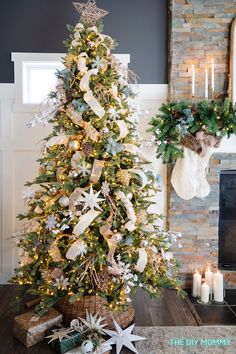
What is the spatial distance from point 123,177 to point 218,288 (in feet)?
4.91

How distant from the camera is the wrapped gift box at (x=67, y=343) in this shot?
6.11 ft

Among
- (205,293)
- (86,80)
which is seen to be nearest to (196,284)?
(205,293)

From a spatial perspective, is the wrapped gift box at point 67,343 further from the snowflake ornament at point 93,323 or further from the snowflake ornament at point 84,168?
the snowflake ornament at point 84,168

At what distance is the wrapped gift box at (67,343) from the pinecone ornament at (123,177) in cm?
99

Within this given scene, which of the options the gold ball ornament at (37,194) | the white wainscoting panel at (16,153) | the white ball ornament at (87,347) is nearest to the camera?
the white ball ornament at (87,347)

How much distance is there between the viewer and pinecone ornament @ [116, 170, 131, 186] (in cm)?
206

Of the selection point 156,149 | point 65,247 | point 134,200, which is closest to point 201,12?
point 156,149

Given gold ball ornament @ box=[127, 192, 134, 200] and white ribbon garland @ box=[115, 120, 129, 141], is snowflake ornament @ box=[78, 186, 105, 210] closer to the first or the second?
gold ball ornament @ box=[127, 192, 134, 200]

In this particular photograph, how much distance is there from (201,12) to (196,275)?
95.3 inches

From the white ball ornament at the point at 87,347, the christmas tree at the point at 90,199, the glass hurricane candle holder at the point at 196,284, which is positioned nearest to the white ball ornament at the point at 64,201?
the christmas tree at the point at 90,199

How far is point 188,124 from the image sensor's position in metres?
2.68

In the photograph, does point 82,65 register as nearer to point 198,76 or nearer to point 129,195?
point 129,195

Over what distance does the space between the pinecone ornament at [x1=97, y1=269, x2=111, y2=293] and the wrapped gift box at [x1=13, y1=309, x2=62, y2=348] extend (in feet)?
1.26

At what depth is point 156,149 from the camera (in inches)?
115
